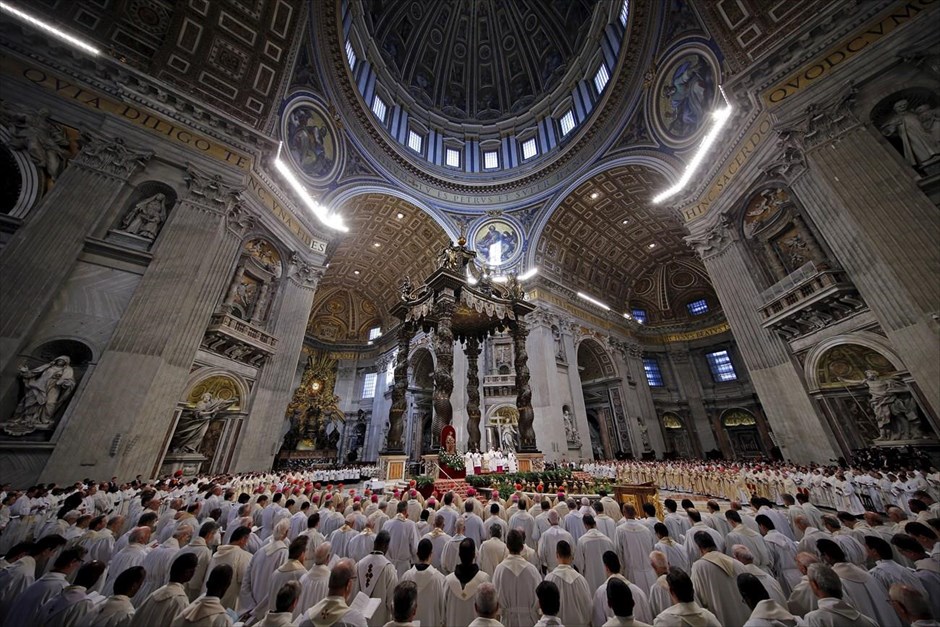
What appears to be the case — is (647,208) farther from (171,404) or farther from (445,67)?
(171,404)

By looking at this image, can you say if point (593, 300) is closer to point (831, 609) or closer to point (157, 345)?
point (831, 609)

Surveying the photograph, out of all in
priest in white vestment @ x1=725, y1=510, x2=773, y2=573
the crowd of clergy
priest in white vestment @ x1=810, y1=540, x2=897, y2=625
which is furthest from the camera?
priest in white vestment @ x1=725, y1=510, x2=773, y2=573

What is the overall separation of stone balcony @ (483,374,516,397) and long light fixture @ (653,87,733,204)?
10216 millimetres

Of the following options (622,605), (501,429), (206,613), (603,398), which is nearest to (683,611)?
(622,605)

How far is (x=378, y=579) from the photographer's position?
279 cm

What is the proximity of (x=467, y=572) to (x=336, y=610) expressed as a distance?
1.07 meters

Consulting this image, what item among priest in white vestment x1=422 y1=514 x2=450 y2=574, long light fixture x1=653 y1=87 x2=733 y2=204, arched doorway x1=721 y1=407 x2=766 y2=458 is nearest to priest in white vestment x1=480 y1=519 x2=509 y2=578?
priest in white vestment x1=422 y1=514 x2=450 y2=574

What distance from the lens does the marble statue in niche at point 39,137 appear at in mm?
7371

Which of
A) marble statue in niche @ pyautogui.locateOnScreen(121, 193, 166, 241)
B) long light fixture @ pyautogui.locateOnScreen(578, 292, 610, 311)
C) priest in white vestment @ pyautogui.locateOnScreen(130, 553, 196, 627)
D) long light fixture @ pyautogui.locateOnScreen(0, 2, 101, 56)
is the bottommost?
priest in white vestment @ pyautogui.locateOnScreen(130, 553, 196, 627)

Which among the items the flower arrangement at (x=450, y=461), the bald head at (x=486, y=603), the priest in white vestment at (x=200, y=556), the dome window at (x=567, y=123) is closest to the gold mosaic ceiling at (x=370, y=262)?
the dome window at (x=567, y=123)

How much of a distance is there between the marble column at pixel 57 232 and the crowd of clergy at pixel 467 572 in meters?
4.09

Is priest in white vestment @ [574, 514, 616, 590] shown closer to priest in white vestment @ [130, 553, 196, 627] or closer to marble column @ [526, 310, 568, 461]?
priest in white vestment @ [130, 553, 196, 627]

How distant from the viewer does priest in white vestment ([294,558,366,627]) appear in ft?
5.93

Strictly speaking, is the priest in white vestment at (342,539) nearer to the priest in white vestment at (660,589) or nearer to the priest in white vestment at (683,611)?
the priest in white vestment at (660,589)
